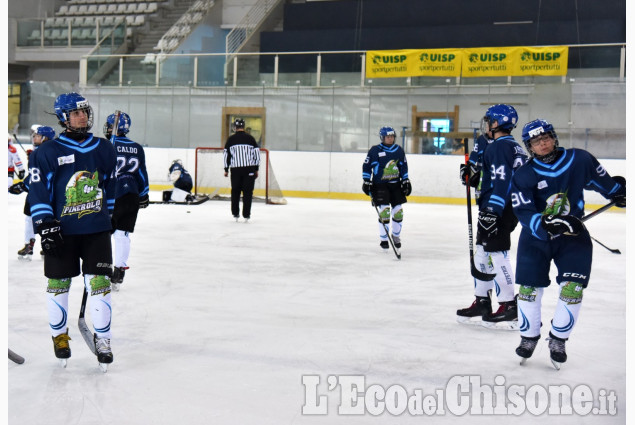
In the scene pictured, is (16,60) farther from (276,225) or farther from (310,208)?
(276,225)

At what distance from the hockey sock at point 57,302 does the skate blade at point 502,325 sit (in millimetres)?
2180

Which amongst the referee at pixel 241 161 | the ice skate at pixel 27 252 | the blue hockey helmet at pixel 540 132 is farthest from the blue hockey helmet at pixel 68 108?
the referee at pixel 241 161

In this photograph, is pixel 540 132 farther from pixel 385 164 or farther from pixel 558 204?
pixel 385 164

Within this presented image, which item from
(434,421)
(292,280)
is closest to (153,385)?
(434,421)

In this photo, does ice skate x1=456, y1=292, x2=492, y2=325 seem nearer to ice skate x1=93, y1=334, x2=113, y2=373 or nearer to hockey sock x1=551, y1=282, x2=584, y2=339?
hockey sock x1=551, y1=282, x2=584, y2=339

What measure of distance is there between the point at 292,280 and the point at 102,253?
254 centimetres

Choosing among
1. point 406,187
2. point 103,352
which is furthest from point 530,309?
point 406,187

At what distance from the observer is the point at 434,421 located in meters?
2.64

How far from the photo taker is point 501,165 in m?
3.95

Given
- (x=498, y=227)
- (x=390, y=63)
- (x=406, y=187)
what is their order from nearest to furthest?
1. (x=498, y=227)
2. (x=406, y=187)
3. (x=390, y=63)

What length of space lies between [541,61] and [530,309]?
445 inches

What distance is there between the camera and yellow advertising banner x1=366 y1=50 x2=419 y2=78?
14516mm

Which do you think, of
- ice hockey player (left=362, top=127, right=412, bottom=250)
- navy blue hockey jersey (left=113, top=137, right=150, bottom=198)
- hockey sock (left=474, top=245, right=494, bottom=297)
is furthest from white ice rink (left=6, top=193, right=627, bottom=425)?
navy blue hockey jersey (left=113, top=137, right=150, bottom=198)

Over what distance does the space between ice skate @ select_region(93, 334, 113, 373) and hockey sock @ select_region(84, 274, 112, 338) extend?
0.02 metres
